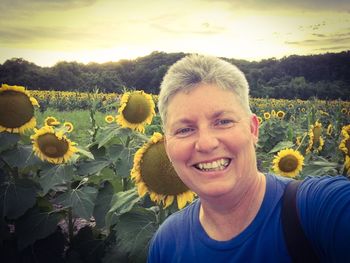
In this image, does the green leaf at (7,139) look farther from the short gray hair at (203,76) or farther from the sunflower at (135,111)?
the short gray hair at (203,76)

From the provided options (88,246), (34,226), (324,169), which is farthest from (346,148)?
(34,226)

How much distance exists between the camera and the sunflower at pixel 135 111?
7.11 feet

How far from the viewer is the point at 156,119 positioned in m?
5.82

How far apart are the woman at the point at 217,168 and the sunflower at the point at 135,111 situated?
0.96m

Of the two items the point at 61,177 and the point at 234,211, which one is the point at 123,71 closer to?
the point at 61,177

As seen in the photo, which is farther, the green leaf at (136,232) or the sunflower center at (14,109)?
the sunflower center at (14,109)

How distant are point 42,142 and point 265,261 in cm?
143

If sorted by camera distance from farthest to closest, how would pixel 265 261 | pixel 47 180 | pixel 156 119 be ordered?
1. pixel 156 119
2. pixel 47 180
3. pixel 265 261

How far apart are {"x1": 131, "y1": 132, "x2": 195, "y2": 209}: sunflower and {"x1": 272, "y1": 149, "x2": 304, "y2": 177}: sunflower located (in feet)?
4.42

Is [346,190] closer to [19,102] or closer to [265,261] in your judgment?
[265,261]

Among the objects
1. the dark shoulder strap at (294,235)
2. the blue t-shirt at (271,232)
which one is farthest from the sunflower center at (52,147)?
the dark shoulder strap at (294,235)

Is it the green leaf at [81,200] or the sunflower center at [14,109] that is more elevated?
the sunflower center at [14,109]

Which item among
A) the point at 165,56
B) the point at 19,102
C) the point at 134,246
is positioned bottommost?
the point at 134,246

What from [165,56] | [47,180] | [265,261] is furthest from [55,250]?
[165,56]
